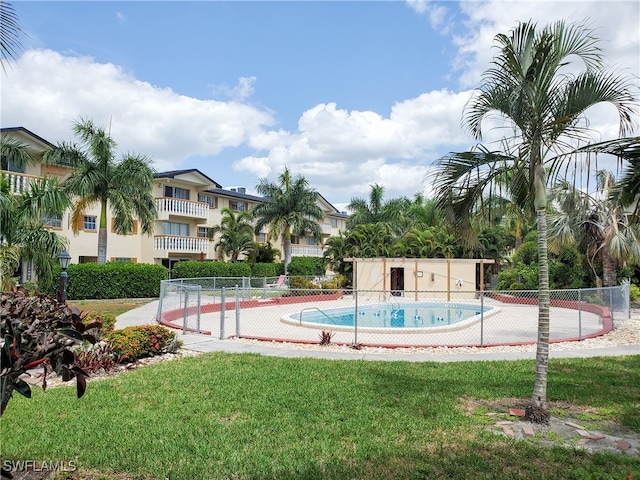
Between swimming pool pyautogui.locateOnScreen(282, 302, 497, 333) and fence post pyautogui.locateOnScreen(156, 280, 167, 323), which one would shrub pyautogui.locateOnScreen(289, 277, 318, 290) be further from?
fence post pyautogui.locateOnScreen(156, 280, 167, 323)

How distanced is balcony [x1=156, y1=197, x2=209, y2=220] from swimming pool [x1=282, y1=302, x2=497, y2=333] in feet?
64.5

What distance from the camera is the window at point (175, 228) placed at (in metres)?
37.7

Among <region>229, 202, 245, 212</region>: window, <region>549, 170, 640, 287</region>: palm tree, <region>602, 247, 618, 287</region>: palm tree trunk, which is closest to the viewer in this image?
<region>549, 170, 640, 287</region>: palm tree

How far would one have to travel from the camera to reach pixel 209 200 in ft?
141

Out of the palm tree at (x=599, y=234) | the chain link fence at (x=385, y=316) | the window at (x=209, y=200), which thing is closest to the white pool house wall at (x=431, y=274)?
the chain link fence at (x=385, y=316)

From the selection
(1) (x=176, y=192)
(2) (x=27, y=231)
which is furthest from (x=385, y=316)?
(1) (x=176, y=192)

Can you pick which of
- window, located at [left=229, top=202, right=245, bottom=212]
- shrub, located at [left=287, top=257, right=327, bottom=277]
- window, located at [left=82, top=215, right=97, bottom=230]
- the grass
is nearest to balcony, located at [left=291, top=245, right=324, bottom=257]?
shrub, located at [left=287, top=257, right=327, bottom=277]

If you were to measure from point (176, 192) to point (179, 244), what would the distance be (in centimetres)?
509

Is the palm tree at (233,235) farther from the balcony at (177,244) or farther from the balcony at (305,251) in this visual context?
the balcony at (305,251)

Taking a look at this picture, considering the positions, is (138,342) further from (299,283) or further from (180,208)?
(180,208)

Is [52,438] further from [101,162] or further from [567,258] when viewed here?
[567,258]

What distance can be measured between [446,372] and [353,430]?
3.93 m

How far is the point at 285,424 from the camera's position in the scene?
18.9 ft

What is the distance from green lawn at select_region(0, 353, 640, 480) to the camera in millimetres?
4559
